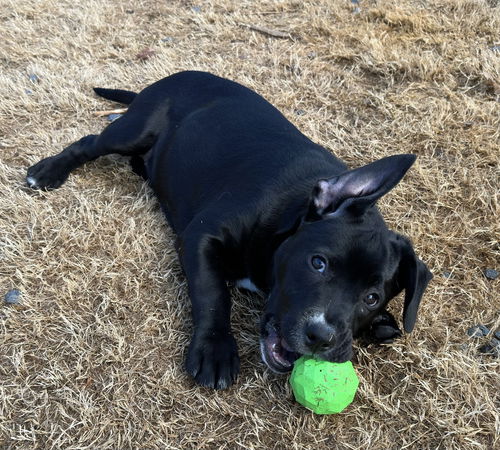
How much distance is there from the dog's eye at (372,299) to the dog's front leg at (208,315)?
0.73 meters

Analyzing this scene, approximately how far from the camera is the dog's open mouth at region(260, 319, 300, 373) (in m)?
2.81

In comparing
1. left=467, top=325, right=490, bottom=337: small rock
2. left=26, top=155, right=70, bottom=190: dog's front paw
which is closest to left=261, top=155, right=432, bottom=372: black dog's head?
left=467, top=325, right=490, bottom=337: small rock

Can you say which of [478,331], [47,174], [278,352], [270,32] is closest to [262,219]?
[278,352]

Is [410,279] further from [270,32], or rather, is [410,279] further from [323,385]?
[270,32]

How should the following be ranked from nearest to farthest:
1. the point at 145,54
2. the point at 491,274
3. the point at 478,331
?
the point at 478,331 < the point at 491,274 < the point at 145,54

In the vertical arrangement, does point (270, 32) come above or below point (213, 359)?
above

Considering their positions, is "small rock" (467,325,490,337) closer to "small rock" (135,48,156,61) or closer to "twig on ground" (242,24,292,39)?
"twig on ground" (242,24,292,39)

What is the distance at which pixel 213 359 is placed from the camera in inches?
112

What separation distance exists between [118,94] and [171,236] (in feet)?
5.66

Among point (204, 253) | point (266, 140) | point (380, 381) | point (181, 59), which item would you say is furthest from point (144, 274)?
point (181, 59)

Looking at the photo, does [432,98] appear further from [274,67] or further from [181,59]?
[181,59]

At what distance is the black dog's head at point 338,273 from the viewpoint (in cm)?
259

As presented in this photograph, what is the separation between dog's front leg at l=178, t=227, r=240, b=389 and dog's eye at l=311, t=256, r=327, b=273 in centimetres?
61

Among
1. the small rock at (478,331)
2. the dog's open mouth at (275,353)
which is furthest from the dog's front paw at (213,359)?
the small rock at (478,331)
